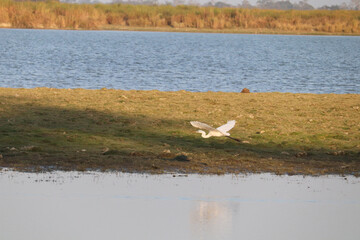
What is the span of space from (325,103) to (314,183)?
8.98 meters

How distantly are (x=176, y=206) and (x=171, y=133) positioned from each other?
5044 mm

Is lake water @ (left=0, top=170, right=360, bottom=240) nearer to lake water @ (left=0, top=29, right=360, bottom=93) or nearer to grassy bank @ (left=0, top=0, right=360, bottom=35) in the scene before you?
lake water @ (left=0, top=29, right=360, bottom=93)

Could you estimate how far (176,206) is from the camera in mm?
8297

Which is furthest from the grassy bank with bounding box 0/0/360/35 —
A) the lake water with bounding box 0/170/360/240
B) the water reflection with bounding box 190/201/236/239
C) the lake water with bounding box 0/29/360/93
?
the water reflection with bounding box 190/201/236/239

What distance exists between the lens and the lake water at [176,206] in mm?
7145

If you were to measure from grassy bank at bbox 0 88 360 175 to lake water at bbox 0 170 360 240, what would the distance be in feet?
2.33

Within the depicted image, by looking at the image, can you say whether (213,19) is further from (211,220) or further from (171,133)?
(211,220)

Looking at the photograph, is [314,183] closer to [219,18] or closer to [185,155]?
[185,155]

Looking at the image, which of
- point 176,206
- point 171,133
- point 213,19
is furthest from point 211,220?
point 213,19

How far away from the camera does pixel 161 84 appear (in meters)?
30.0

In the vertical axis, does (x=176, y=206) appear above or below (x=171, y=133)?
above

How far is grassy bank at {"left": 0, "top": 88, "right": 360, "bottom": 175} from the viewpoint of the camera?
35.7ft

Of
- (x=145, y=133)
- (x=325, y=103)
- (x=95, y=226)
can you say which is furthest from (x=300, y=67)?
(x=95, y=226)

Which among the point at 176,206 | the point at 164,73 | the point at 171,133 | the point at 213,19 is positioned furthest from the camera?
the point at 213,19
